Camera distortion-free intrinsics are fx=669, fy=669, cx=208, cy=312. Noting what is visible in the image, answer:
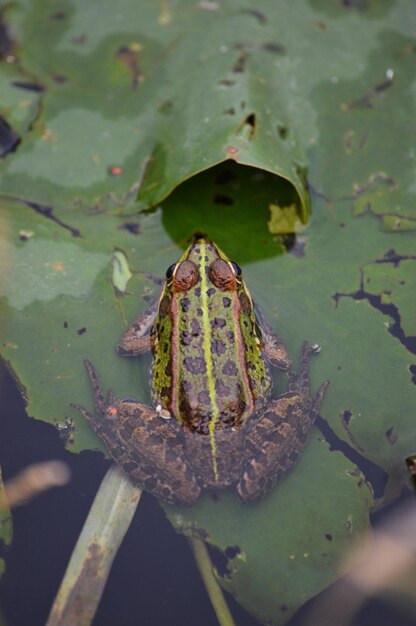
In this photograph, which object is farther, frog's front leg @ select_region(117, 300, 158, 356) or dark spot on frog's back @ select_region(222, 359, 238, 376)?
frog's front leg @ select_region(117, 300, 158, 356)

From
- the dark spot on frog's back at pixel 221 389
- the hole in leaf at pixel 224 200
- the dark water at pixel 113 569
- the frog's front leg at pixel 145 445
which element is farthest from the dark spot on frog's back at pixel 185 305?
the dark water at pixel 113 569

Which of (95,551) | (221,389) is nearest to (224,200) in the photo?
(221,389)

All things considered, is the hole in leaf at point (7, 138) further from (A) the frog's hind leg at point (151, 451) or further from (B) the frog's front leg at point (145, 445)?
(A) the frog's hind leg at point (151, 451)

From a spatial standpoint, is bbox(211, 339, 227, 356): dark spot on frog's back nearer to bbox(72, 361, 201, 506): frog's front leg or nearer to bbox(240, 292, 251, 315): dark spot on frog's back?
bbox(240, 292, 251, 315): dark spot on frog's back

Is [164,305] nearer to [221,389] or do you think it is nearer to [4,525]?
[221,389]

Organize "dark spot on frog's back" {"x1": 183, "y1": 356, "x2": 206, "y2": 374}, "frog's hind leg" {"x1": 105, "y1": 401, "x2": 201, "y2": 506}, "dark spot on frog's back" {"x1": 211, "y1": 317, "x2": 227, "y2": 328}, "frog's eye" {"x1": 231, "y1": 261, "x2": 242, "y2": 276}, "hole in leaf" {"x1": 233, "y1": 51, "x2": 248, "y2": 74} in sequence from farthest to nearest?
"hole in leaf" {"x1": 233, "y1": 51, "x2": 248, "y2": 74}, "frog's eye" {"x1": 231, "y1": 261, "x2": 242, "y2": 276}, "dark spot on frog's back" {"x1": 211, "y1": 317, "x2": 227, "y2": 328}, "dark spot on frog's back" {"x1": 183, "y1": 356, "x2": 206, "y2": 374}, "frog's hind leg" {"x1": 105, "y1": 401, "x2": 201, "y2": 506}

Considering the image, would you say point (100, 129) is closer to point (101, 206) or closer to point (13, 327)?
point (101, 206)

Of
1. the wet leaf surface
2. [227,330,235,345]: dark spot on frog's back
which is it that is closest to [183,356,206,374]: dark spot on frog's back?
[227,330,235,345]: dark spot on frog's back
